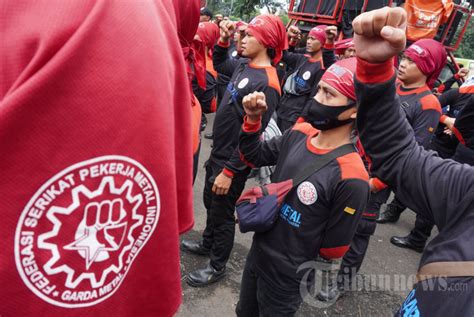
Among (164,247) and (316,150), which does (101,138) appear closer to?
(164,247)

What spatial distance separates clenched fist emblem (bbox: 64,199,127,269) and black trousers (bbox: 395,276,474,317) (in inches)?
39.5

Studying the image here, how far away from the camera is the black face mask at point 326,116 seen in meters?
1.84

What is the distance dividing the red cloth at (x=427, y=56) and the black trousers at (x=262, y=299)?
2554 mm

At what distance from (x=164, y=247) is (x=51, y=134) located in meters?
0.34

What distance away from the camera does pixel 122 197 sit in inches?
25.8

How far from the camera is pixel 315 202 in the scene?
1815mm

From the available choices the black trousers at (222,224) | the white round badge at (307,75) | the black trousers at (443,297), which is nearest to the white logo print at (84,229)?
the black trousers at (443,297)

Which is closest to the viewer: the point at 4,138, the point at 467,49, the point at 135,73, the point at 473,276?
the point at 4,138

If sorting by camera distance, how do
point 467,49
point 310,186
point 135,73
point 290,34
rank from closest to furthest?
point 135,73 < point 310,186 < point 290,34 < point 467,49

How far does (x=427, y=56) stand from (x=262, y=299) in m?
2.79

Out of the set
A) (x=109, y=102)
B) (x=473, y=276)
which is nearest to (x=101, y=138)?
(x=109, y=102)

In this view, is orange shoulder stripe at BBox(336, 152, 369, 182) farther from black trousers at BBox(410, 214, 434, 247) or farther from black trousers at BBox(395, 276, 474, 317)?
black trousers at BBox(410, 214, 434, 247)

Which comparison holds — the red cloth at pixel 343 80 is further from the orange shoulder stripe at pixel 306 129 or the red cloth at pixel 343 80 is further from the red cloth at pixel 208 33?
the red cloth at pixel 208 33

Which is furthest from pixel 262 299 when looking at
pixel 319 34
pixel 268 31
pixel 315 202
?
pixel 319 34
